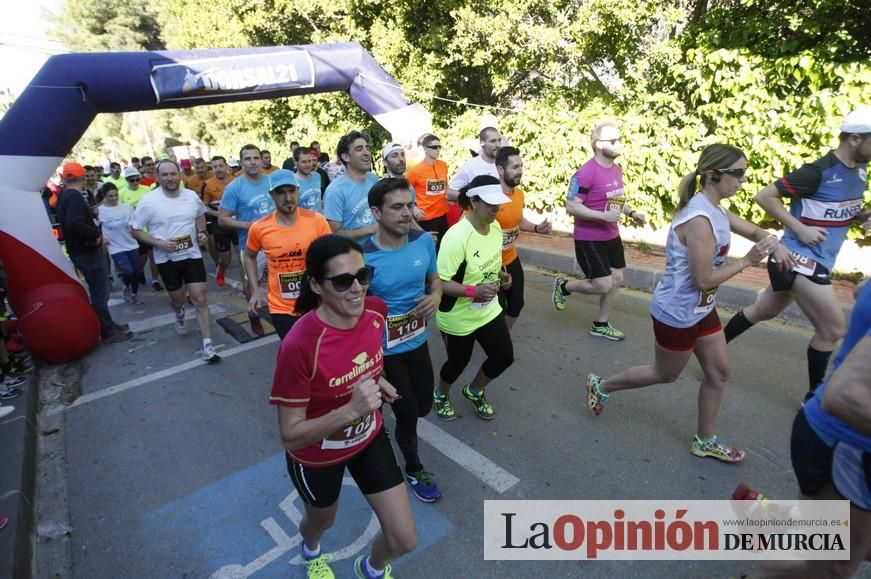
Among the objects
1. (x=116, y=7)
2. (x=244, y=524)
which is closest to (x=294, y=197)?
(x=244, y=524)

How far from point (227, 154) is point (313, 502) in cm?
2761

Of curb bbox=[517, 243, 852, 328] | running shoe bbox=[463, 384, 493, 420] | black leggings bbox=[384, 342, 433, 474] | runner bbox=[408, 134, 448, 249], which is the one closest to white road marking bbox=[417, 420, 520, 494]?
running shoe bbox=[463, 384, 493, 420]

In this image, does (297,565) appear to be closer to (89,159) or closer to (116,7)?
(116,7)

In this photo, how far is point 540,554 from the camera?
269 centimetres

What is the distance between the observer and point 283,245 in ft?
13.1

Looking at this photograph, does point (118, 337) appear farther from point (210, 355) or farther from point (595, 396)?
point (595, 396)

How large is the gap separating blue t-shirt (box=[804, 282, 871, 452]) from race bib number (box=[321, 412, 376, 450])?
5.36ft

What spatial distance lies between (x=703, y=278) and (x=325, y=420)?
2.13 m

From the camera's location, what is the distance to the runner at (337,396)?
6.37 feet

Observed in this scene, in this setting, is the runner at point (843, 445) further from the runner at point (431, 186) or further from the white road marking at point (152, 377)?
the white road marking at point (152, 377)

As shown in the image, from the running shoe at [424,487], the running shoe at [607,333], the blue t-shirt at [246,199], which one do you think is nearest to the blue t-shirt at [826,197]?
the running shoe at [607,333]

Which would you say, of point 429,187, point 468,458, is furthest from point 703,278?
point 429,187

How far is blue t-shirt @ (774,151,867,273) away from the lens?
11.3ft

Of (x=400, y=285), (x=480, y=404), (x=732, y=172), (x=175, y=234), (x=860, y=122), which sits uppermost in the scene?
(x=860, y=122)
